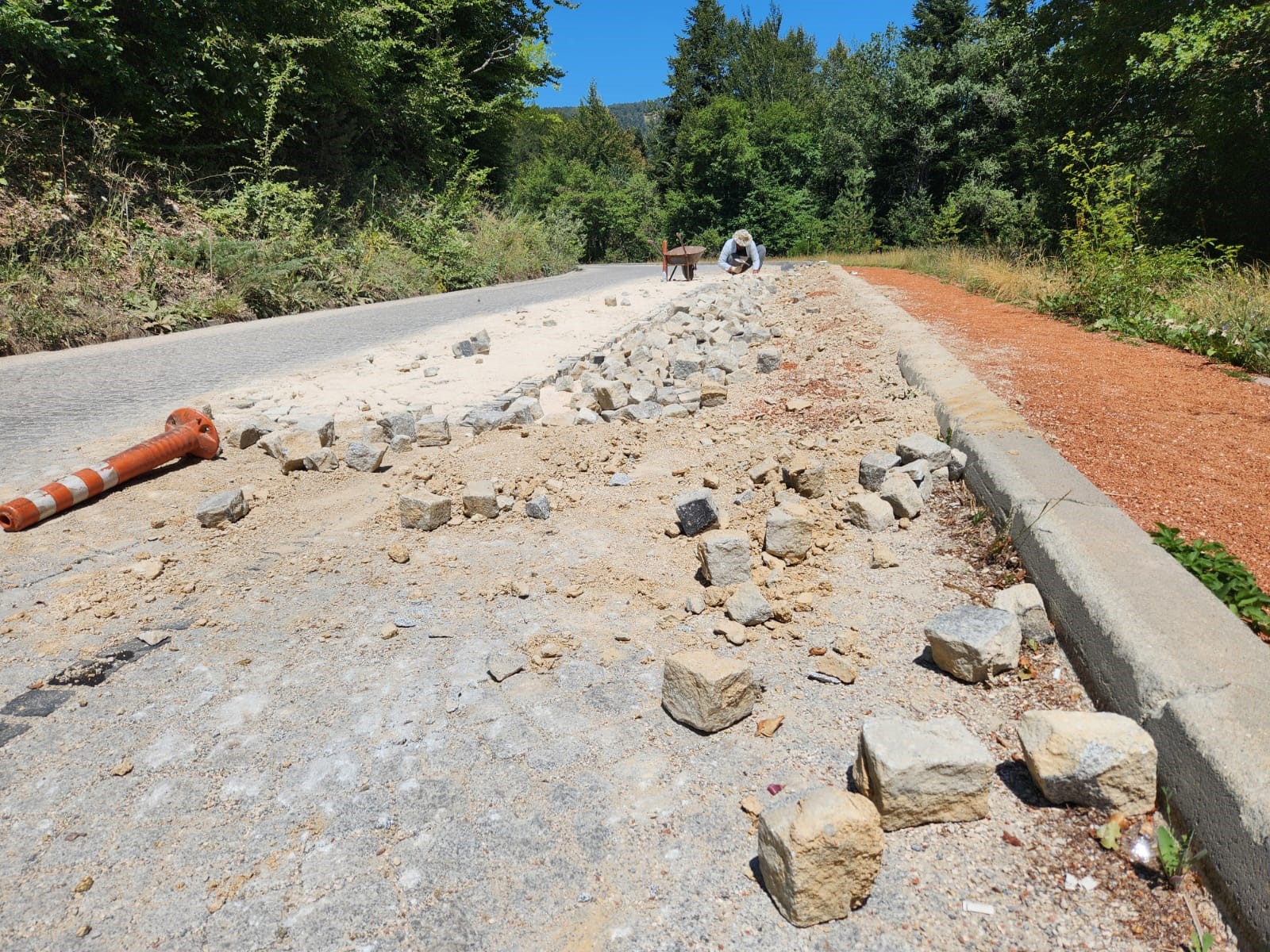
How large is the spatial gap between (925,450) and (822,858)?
227 cm

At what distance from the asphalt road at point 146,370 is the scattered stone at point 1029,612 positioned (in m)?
4.41

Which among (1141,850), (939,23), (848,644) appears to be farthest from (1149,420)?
(939,23)

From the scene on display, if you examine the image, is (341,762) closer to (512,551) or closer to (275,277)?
(512,551)

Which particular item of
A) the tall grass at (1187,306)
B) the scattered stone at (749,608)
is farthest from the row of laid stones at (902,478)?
the tall grass at (1187,306)

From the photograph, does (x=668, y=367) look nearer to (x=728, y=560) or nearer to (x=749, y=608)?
(x=728, y=560)

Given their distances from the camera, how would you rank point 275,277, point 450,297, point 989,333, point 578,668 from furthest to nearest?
1. point 450,297
2. point 275,277
3. point 989,333
4. point 578,668

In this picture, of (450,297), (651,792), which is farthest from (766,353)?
(450,297)

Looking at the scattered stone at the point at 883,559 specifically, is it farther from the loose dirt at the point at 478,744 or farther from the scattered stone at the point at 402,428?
the scattered stone at the point at 402,428

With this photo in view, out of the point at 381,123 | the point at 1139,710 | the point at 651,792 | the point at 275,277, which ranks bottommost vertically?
the point at 651,792

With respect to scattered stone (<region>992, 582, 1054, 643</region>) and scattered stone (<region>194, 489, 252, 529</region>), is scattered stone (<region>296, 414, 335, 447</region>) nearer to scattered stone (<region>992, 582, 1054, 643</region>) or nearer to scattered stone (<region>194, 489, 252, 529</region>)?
scattered stone (<region>194, 489, 252, 529</region>)

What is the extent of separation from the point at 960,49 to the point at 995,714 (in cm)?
2941

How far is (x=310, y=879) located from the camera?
1.44m

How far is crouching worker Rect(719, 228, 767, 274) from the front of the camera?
17.0 m

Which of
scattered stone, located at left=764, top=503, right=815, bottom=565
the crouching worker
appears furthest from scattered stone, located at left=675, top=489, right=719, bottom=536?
the crouching worker
